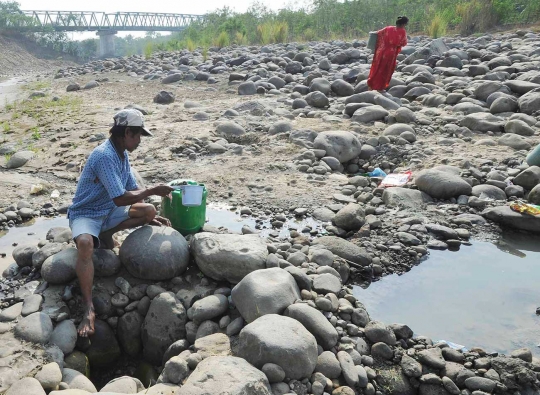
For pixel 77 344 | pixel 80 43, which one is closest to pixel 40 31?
pixel 80 43

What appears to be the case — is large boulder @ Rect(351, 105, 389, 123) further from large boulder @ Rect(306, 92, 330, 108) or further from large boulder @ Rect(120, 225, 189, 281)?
large boulder @ Rect(120, 225, 189, 281)

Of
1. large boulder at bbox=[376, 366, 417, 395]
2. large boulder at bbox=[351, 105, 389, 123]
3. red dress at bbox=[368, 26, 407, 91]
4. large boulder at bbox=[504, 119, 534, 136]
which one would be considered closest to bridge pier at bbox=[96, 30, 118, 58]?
red dress at bbox=[368, 26, 407, 91]

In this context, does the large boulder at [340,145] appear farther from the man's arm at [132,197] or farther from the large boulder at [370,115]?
the man's arm at [132,197]

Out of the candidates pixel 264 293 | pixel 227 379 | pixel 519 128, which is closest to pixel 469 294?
pixel 264 293

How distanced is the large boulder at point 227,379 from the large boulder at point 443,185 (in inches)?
139

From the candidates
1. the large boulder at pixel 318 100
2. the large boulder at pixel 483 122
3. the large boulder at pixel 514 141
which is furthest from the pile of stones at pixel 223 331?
the large boulder at pixel 318 100

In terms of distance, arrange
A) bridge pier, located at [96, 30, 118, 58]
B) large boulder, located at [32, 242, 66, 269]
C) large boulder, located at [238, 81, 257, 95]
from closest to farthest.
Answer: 1. large boulder, located at [32, 242, 66, 269]
2. large boulder, located at [238, 81, 257, 95]
3. bridge pier, located at [96, 30, 118, 58]

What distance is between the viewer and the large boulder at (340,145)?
6.67 metres

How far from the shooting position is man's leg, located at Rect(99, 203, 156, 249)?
3.87 m

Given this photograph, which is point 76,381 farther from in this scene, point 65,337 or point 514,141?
point 514,141

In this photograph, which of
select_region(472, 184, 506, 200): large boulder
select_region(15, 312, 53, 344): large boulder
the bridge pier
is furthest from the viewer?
the bridge pier

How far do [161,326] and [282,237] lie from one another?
Result: 161 cm

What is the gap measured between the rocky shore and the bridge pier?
29.6 meters

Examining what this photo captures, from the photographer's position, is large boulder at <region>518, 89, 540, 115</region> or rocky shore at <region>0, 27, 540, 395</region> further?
large boulder at <region>518, 89, 540, 115</region>
